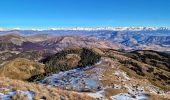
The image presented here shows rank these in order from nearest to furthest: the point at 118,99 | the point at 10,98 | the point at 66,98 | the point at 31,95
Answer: the point at 10,98
the point at 31,95
the point at 66,98
the point at 118,99

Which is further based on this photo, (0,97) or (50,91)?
(50,91)

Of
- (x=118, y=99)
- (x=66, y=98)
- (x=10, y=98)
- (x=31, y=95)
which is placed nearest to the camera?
(x=10, y=98)

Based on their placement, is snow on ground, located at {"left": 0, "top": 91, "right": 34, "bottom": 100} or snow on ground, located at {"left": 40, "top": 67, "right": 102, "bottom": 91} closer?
snow on ground, located at {"left": 0, "top": 91, "right": 34, "bottom": 100}

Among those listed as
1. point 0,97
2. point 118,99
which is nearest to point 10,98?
point 0,97

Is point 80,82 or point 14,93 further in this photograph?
point 80,82

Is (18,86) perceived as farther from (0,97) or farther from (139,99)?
(139,99)

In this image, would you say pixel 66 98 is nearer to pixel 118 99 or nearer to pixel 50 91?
pixel 50 91

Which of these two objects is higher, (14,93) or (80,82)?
(14,93)

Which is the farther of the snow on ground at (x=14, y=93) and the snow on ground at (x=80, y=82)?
the snow on ground at (x=80, y=82)

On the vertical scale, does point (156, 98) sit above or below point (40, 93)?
below

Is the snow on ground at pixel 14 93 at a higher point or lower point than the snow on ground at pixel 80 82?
higher

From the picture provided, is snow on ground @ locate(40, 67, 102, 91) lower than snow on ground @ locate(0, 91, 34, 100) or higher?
lower
